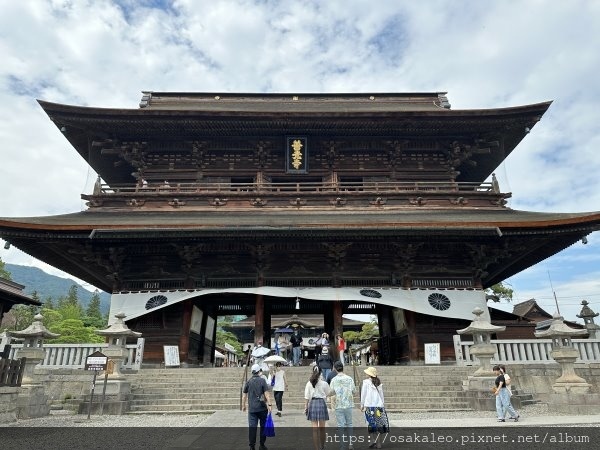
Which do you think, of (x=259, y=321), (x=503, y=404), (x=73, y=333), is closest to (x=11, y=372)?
(x=259, y=321)

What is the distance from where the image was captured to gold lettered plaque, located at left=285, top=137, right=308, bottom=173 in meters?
18.7

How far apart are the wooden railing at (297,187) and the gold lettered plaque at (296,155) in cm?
73

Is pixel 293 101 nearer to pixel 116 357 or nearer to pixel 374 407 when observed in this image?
pixel 116 357

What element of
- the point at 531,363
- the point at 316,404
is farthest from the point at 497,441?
the point at 531,363

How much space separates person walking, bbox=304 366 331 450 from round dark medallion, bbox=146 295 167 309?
9864 millimetres

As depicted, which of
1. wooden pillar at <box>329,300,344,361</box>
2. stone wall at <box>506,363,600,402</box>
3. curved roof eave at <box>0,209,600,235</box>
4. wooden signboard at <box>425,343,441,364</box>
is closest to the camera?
stone wall at <box>506,363,600,402</box>

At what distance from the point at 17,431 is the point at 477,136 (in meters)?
19.2

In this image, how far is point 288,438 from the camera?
7570mm

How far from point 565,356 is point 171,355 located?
1217 centimetres

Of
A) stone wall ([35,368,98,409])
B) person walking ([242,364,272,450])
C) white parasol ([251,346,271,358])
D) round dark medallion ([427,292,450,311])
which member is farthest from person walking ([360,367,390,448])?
stone wall ([35,368,98,409])

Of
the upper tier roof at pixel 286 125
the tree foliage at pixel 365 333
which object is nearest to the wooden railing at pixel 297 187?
the upper tier roof at pixel 286 125

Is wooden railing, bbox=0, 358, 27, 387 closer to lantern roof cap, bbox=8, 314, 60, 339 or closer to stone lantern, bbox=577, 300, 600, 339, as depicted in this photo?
lantern roof cap, bbox=8, 314, 60, 339

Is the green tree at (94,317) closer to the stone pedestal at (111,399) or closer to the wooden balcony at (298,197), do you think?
the wooden balcony at (298,197)

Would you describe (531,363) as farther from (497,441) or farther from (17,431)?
(17,431)
